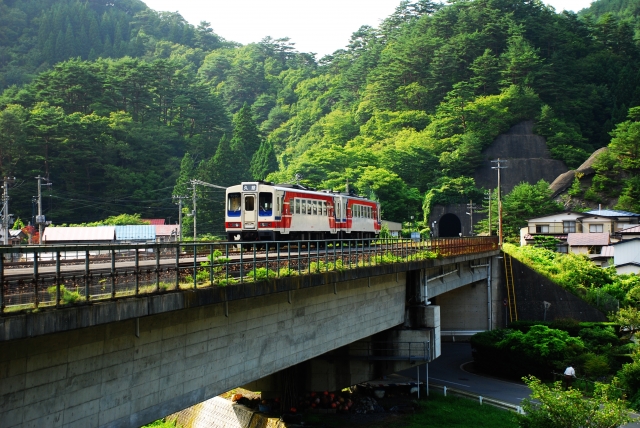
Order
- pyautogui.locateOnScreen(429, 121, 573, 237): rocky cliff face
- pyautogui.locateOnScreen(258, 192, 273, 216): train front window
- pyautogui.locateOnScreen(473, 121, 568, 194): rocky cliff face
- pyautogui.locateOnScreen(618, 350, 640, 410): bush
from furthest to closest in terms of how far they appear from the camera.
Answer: pyautogui.locateOnScreen(473, 121, 568, 194): rocky cliff face < pyautogui.locateOnScreen(429, 121, 573, 237): rocky cliff face < pyautogui.locateOnScreen(258, 192, 273, 216): train front window < pyautogui.locateOnScreen(618, 350, 640, 410): bush

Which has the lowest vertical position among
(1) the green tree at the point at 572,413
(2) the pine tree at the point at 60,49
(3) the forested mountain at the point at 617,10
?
(1) the green tree at the point at 572,413

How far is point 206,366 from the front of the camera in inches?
571

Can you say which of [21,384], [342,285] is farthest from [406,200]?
[21,384]

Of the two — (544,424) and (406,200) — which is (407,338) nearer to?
(544,424)

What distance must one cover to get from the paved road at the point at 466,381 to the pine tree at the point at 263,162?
52794mm

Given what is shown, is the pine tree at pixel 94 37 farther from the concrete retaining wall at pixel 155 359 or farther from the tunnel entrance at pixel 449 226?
the concrete retaining wall at pixel 155 359

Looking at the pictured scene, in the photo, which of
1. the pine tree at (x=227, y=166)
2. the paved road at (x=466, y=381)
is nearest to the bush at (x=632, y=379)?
the paved road at (x=466, y=381)

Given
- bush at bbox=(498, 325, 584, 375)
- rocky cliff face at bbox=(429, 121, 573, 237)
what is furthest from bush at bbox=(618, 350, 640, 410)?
rocky cliff face at bbox=(429, 121, 573, 237)

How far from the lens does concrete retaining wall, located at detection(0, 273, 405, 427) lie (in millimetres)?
10094

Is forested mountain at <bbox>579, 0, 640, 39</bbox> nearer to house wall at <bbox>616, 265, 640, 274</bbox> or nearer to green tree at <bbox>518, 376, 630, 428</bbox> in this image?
house wall at <bbox>616, 265, 640, 274</bbox>

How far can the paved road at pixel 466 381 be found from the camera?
29.4m

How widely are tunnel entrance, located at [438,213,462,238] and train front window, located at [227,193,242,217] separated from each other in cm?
5466

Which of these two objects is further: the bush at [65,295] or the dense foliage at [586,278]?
the dense foliage at [586,278]

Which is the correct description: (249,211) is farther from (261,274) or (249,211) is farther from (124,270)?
(124,270)
